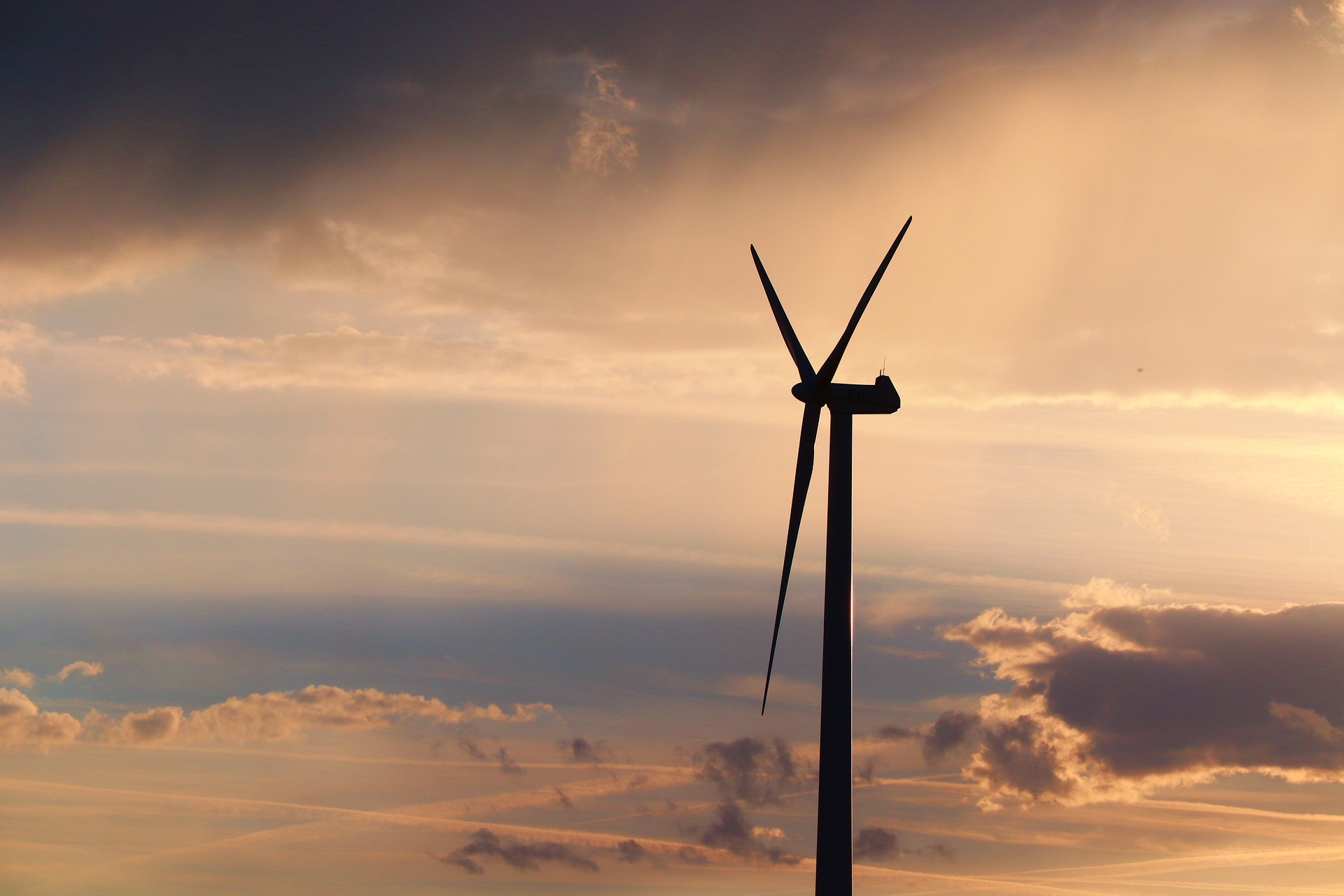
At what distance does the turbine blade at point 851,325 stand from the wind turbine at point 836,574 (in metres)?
0.05

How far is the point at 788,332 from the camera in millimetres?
91375

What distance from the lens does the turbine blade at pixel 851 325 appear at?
84.3 meters

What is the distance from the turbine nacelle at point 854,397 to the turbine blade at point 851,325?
2.81ft

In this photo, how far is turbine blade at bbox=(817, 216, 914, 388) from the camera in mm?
84312

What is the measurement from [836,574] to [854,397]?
12827 millimetres

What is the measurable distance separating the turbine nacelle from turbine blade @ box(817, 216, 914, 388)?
2.81ft

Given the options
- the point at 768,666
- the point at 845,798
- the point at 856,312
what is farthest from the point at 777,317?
the point at 845,798

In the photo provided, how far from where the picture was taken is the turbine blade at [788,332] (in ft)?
289

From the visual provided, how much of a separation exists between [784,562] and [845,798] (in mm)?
17614

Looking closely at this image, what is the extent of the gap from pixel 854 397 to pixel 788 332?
30.8 feet

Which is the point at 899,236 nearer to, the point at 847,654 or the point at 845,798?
the point at 847,654

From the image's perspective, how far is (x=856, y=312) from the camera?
284 feet

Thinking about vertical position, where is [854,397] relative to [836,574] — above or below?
above

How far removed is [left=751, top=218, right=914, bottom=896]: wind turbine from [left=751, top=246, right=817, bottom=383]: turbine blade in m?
0.12
